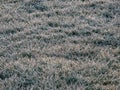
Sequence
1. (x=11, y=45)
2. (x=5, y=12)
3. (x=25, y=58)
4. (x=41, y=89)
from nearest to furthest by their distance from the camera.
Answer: (x=41, y=89) → (x=25, y=58) → (x=11, y=45) → (x=5, y=12)

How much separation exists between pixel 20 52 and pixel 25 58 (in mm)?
385

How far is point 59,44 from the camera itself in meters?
8.49

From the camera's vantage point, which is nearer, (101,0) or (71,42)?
(71,42)

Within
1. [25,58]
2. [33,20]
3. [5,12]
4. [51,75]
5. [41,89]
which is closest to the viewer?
[41,89]

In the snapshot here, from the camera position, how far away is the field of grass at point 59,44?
6.71 m

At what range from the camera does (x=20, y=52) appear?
26.1ft

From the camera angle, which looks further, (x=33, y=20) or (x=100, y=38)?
(x=33, y=20)

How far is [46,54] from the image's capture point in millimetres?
7891

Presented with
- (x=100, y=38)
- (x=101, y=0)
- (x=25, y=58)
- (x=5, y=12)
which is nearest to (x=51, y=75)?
(x=25, y=58)

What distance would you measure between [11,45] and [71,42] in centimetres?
145

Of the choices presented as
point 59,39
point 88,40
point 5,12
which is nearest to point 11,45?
point 59,39

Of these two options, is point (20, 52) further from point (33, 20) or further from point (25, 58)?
point (33, 20)

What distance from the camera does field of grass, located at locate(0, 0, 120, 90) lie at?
6.71 metres

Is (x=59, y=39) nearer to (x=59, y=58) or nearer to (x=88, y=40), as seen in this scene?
(x=88, y=40)
